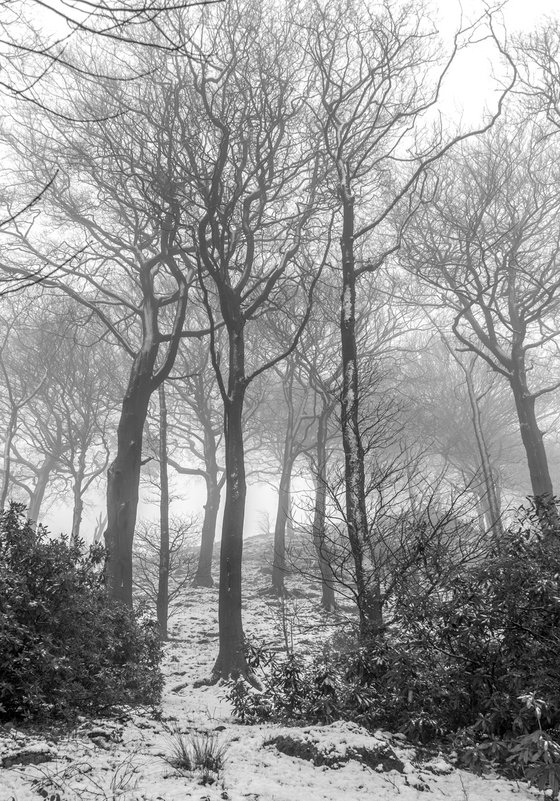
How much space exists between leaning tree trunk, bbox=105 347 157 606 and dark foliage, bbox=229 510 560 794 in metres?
3.99

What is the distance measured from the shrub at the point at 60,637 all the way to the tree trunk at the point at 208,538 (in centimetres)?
1048

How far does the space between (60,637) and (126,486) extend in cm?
399

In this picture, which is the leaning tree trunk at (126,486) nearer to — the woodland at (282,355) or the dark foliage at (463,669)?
the woodland at (282,355)

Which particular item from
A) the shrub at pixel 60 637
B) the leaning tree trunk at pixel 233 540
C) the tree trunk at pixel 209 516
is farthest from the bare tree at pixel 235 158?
the tree trunk at pixel 209 516

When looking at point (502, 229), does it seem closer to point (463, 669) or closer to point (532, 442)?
point (532, 442)

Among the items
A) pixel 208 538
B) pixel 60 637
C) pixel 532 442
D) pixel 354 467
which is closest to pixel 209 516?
pixel 208 538

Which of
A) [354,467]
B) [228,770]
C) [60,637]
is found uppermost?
[354,467]

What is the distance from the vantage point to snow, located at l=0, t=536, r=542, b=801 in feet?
10.7

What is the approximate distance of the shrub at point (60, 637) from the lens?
14.0ft

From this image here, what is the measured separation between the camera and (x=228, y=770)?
377 centimetres

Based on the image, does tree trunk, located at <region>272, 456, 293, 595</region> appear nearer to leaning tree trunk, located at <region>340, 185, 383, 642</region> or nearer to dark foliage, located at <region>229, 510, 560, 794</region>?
leaning tree trunk, located at <region>340, 185, 383, 642</region>

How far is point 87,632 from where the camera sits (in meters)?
5.29

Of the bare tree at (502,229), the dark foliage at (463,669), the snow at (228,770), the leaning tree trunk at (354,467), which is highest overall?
the bare tree at (502,229)

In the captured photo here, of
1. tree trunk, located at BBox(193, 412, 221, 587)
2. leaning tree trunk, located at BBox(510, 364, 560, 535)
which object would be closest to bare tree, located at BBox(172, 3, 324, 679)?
leaning tree trunk, located at BBox(510, 364, 560, 535)
